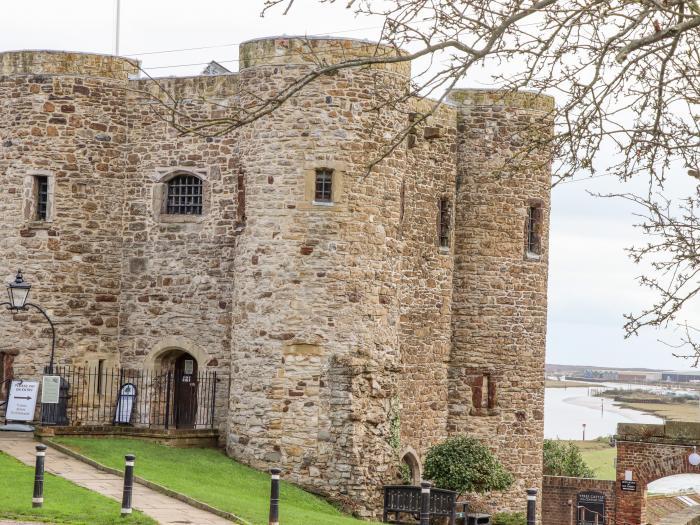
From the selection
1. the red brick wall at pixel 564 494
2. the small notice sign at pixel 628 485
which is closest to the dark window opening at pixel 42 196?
the small notice sign at pixel 628 485

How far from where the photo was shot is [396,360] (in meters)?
27.1

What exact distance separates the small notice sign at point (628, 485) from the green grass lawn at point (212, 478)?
7515 mm

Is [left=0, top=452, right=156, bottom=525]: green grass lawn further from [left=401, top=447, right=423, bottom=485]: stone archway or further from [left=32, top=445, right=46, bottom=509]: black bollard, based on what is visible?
[left=401, top=447, right=423, bottom=485]: stone archway

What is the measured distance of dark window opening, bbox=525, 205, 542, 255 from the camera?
31.8 meters

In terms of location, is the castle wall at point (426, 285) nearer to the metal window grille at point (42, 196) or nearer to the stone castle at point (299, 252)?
the stone castle at point (299, 252)

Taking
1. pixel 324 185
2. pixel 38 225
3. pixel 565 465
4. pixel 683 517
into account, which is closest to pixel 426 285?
pixel 324 185

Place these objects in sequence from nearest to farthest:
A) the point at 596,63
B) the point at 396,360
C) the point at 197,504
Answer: the point at 596,63 → the point at 197,504 → the point at 396,360

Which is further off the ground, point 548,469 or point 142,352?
point 142,352

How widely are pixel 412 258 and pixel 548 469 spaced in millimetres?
13746

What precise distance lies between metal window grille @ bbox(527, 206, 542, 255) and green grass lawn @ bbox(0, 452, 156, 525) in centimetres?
1381

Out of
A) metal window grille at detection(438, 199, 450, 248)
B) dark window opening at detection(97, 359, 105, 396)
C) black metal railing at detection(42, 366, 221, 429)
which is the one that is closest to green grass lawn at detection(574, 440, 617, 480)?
metal window grille at detection(438, 199, 450, 248)

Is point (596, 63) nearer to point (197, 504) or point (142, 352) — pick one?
point (197, 504)

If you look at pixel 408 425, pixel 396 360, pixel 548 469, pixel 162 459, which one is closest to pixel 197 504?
pixel 162 459

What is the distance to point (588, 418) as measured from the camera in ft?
424
